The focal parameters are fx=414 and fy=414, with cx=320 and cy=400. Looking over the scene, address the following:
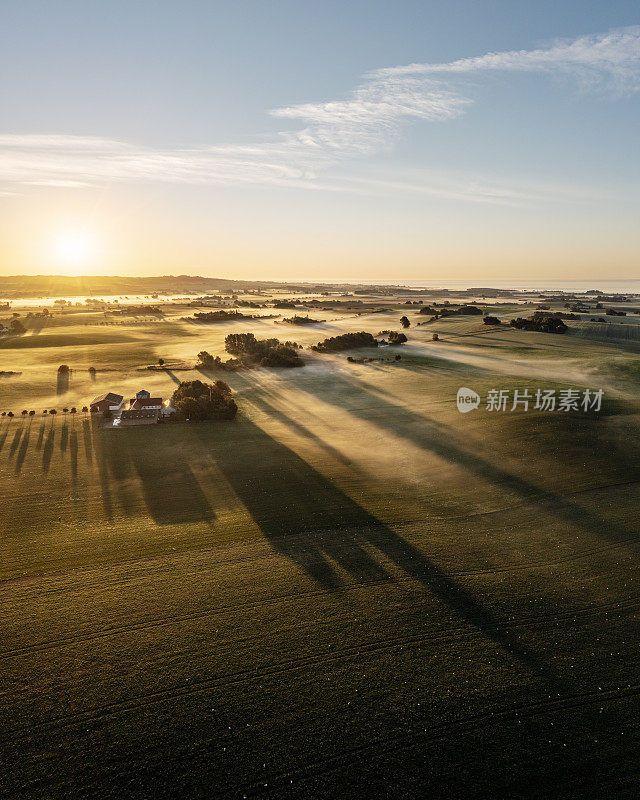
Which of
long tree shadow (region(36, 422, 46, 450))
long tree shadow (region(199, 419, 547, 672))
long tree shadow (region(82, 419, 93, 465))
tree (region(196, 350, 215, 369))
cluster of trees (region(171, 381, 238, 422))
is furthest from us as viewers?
tree (region(196, 350, 215, 369))

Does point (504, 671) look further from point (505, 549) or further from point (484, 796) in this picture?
point (505, 549)

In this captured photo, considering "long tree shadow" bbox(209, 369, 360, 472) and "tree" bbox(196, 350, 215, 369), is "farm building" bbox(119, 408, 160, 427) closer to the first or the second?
"long tree shadow" bbox(209, 369, 360, 472)

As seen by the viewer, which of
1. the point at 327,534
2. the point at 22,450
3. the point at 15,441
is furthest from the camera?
the point at 15,441

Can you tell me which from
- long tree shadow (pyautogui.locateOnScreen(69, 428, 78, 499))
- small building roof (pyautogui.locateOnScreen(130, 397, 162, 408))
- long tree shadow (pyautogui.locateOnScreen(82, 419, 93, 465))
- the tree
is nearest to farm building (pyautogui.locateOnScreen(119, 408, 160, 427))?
small building roof (pyautogui.locateOnScreen(130, 397, 162, 408))

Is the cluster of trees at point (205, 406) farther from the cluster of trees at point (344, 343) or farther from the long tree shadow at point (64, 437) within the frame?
the cluster of trees at point (344, 343)

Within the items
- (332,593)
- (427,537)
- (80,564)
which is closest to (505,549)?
(427,537)

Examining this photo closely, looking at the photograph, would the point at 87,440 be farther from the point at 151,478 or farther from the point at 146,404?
the point at 151,478

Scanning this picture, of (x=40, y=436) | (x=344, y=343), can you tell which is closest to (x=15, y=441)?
(x=40, y=436)
